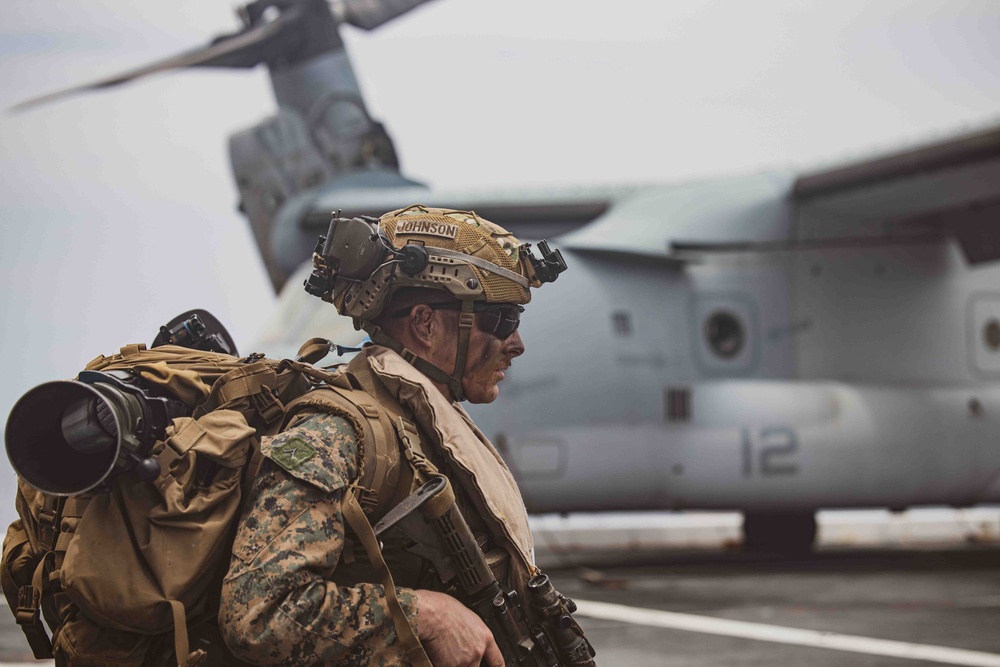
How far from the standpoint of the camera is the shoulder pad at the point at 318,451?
7.00 feet

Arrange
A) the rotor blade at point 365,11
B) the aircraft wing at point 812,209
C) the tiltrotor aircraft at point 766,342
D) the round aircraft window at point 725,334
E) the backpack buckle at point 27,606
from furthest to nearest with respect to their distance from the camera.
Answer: the rotor blade at point 365,11 → the round aircraft window at point 725,334 → the aircraft wing at point 812,209 → the tiltrotor aircraft at point 766,342 → the backpack buckle at point 27,606

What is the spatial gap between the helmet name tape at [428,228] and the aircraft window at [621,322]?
7.20m

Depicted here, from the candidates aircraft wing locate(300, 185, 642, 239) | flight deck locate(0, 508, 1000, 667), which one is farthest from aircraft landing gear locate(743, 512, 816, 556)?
aircraft wing locate(300, 185, 642, 239)

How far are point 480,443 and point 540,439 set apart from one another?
692 centimetres

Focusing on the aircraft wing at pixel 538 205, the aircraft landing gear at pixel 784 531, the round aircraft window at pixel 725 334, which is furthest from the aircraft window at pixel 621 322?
the aircraft landing gear at pixel 784 531

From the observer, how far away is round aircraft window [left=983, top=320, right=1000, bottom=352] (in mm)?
11133

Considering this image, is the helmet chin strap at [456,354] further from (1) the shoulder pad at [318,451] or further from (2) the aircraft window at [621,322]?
(2) the aircraft window at [621,322]

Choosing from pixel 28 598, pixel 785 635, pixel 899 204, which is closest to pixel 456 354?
pixel 28 598

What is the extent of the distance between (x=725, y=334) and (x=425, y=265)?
835 centimetres

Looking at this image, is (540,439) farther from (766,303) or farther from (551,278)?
(551,278)

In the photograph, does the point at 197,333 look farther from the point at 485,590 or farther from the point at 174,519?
the point at 485,590

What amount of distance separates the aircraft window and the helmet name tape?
720 cm

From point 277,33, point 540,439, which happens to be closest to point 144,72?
point 277,33

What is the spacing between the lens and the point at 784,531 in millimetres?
12031
